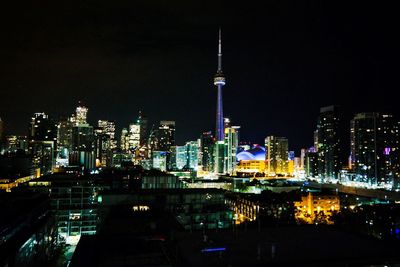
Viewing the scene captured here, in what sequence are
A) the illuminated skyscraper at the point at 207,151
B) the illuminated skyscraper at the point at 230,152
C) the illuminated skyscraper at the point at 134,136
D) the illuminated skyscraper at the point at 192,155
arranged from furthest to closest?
the illuminated skyscraper at the point at 134,136 < the illuminated skyscraper at the point at 192,155 < the illuminated skyscraper at the point at 207,151 < the illuminated skyscraper at the point at 230,152

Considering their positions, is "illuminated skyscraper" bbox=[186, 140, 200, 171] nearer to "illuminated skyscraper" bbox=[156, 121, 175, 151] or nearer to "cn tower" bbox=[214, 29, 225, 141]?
"illuminated skyscraper" bbox=[156, 121, 175, 151]

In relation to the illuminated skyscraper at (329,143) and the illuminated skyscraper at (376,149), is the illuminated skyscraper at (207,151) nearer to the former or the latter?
the illuminated skyscraper at (329,143)

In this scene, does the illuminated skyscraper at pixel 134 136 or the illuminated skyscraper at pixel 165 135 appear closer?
the illuminated skyscraper at pixel 165 135

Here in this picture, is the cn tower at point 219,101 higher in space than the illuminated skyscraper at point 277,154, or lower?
higher

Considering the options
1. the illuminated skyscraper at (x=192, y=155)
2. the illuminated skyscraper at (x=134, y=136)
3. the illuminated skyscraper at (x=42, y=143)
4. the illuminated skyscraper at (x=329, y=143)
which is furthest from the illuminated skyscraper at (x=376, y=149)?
the illuminated skyscraper at (x=134, y=136)

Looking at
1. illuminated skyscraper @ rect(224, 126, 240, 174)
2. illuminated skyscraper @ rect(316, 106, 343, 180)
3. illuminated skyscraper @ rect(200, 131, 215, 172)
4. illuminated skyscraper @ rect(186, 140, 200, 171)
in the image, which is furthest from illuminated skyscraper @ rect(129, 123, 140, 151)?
illuminated skyscraper @ rect(316, 106, 343, 180)

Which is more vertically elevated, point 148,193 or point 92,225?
point 148,193

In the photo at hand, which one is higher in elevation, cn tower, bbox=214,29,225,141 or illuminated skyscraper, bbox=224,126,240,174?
cn tower, bbox=214,29,225,141

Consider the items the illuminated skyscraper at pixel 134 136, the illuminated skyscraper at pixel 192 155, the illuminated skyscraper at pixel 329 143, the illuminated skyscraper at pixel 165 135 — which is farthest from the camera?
the illuminated skyscraper at pixel 134 136

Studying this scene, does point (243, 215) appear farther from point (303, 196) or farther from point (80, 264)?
point (80, 264)

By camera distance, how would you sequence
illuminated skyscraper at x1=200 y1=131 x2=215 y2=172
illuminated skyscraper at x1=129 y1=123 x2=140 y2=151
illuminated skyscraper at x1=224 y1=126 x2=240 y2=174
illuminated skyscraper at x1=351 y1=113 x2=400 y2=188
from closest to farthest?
illuminated skyscraper at x1=351 y1=113 x2=400 y2=188 → illuminated skyscraper at x1=224 y1=126 x2=240 y2=174 → illuminated skyscraper at x1=200 y1=131 x2=215 y2=172 → illuminated skyscraper at x1=129 y1=123 x2=140 y2=151

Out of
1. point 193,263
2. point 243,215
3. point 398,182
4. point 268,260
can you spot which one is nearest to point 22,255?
point 193,263
